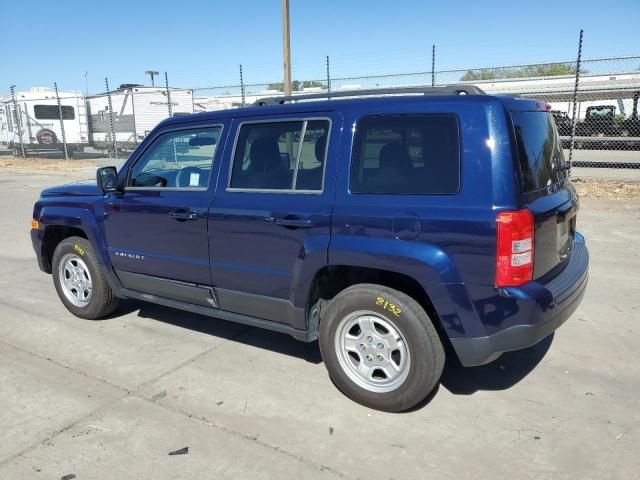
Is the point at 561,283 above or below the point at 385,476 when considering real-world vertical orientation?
above

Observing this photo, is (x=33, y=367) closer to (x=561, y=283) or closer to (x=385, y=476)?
(x=385, y=476)

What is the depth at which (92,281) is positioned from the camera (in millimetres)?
4770

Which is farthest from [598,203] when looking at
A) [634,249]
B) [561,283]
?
[561,283]

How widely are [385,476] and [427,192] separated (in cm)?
152

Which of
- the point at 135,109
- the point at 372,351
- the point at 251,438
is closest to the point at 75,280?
the point at 251,438

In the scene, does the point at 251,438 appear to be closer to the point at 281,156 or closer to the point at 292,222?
the point at 292,222

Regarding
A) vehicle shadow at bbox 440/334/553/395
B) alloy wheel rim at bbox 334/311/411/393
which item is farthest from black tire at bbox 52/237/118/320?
vehicle shadow at bbox 440/334/553/395

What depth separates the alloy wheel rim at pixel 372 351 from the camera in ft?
10.5

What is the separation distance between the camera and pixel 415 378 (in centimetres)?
312

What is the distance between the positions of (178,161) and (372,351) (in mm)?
2209

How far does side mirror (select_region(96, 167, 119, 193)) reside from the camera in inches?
170

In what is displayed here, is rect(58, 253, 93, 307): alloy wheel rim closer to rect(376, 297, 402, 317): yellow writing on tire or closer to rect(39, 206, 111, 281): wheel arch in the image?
rect(39, 206, 111, 281): wheel arch

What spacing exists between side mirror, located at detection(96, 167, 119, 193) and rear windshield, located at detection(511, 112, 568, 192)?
3098 millimetres

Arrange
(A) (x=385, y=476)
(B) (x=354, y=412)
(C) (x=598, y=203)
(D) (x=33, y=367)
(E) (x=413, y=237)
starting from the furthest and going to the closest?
(C) (x=598, y=203) → (D) (x=33, y=367) → (B) (x=354, y=412) → (E) (x=413, y=237) → (A) (x=385, y=476)
